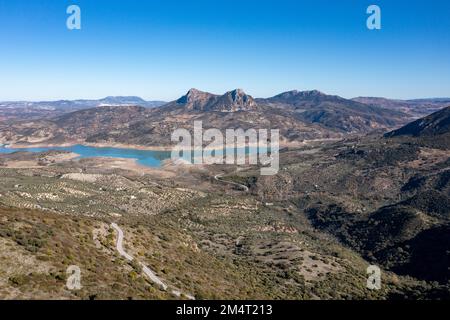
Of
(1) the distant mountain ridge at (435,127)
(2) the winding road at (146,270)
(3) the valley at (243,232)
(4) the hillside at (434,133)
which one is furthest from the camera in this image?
(1) the distant mountain ridge at (435,127)

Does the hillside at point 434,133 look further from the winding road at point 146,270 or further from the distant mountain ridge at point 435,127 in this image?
the winding road at point 146,270

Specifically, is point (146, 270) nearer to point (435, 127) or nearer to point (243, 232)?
point (243, 232)

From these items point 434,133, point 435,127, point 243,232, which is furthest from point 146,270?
point 435,127

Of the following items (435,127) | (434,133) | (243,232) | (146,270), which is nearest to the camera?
(146,270)

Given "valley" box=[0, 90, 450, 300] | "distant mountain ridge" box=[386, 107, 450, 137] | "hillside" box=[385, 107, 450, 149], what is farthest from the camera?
"distant mountain ridge" box=[386, 107, 450, 137]

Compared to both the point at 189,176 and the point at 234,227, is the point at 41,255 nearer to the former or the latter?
the point at 234,227

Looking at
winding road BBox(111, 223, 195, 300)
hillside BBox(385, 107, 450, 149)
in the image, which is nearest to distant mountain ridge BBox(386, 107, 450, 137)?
hillside BBox(385, 107, 450, 149)

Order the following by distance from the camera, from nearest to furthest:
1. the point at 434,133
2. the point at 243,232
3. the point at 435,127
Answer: the point at 243,232 → the point at 434,133 → the point at 435,127

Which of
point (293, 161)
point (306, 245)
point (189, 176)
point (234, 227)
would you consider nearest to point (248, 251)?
point (306, 245)

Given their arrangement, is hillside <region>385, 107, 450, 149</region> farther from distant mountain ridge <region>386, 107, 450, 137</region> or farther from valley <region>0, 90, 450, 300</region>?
valley <region>0, 90, 450, 300</region>

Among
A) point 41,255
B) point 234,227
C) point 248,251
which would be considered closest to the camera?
point 41,255

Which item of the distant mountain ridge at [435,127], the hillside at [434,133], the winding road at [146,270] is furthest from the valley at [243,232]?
the distant mountain ridge at [435,127]
